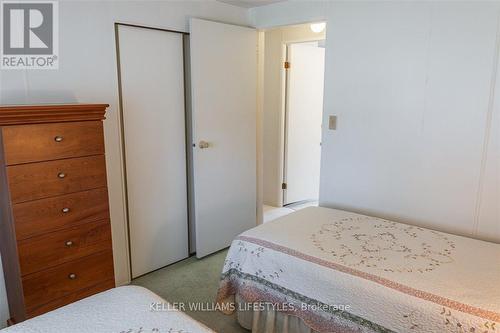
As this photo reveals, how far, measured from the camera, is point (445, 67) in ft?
8.02

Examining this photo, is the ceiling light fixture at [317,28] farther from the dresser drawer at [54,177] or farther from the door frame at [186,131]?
the dresser drawer at [54,177]

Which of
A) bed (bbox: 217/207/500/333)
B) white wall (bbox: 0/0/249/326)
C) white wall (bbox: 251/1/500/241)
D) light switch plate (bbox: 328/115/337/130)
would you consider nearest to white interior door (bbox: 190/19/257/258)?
white wall (bbox: 0/0/249/326)

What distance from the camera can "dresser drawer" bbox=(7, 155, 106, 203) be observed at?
73.0 inches

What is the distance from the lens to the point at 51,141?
1.94 m

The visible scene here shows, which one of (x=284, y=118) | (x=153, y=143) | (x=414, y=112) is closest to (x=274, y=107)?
(x=284, y=118)

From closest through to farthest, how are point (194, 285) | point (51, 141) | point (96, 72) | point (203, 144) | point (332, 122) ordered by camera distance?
point (51, 141) → point (96, 72) → point (194, 285) → point (332, 122) → point (203, 144)

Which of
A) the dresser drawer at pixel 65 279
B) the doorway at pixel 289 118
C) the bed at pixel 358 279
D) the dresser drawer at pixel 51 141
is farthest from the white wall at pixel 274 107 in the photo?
the dresser drawer at pixel 65 279

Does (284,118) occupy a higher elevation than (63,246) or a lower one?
higher

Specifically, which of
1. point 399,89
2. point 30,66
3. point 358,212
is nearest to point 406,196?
point 358,212

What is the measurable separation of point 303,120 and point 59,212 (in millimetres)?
3281

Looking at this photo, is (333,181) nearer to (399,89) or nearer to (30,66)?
(399,89)

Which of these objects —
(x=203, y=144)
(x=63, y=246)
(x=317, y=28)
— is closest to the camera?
(x=63, y=246)

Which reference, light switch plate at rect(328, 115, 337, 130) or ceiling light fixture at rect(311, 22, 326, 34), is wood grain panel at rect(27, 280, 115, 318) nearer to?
light switch plate at rect(328, 115, 337, 130)

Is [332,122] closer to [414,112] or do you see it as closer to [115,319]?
[414,112]
